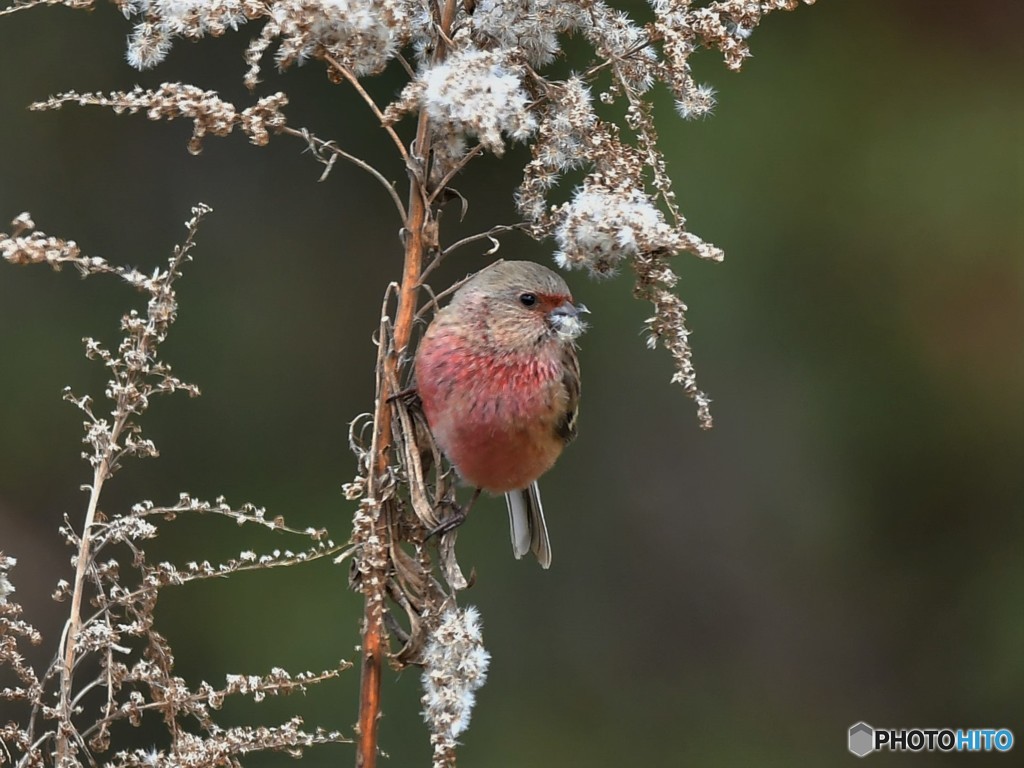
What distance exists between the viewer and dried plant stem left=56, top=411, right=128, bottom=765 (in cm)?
174

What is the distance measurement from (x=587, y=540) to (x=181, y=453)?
1.89 meters

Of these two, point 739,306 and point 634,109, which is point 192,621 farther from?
point 634,109

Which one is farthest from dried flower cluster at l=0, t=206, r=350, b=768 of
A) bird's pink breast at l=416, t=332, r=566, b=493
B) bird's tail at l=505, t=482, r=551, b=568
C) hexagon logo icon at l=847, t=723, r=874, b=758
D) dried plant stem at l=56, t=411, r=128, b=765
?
hexagon logo icon at l=847, t=723, r=874, b=758

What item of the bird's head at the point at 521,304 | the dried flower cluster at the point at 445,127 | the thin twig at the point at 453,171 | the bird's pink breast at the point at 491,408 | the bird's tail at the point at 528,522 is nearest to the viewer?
the dried flower cluster at the point at 445,127

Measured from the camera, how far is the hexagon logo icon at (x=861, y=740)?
549 centimetres

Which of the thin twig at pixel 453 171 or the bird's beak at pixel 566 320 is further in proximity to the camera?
the bird's beak at pixel 566 320

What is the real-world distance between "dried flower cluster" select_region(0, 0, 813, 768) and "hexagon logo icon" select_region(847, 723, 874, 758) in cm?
387

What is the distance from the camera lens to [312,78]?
231 inches

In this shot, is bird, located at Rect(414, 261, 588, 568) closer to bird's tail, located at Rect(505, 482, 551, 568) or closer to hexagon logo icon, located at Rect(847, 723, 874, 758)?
bird's tail, located at Rect(505, 482, 551, 568)

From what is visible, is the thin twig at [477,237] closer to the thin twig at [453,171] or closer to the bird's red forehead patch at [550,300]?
the thin twig at [453,171]

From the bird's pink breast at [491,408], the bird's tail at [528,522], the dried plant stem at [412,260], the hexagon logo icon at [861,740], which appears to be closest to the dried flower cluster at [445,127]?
the dried plant stem at [412,260]

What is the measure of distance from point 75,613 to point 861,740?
176 inches

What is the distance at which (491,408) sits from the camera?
2.89m

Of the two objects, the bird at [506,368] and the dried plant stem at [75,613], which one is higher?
the bird at [506,368]
